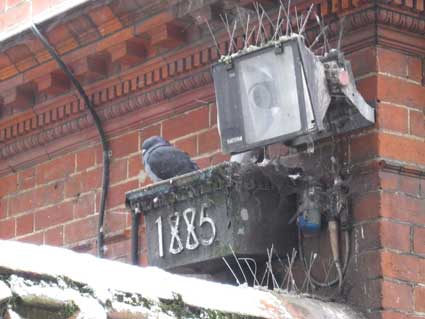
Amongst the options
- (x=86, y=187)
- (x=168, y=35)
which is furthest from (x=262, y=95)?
(x=86, y=187)

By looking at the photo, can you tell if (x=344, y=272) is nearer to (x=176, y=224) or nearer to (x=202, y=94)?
(x=176, y=224)

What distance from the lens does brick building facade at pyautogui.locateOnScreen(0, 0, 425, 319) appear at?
6391 millimetres

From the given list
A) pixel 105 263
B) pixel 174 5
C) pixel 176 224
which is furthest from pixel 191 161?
pixel 105 263

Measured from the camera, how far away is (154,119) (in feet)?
25.3

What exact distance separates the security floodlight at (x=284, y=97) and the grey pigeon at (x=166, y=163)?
0.49 metres

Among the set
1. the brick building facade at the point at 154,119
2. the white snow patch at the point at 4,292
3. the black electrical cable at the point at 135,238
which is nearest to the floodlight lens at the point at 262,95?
the brick building facade at the point at 154,119

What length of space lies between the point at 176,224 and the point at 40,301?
218 cm

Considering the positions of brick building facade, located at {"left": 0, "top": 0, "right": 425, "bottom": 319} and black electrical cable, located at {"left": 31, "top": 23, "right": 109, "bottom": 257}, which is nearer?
brick building facade, located at {"left": 0, "top": 0, "right": 425, "bottom": 319}

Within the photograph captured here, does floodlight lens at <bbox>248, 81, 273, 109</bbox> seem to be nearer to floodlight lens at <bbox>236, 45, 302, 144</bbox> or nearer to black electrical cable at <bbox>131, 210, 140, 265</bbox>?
floodlight lens at <bbox>236, 45, 302, 144</bbox>

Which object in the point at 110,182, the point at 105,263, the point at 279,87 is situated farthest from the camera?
the point at 110,182

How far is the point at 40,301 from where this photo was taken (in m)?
4.62

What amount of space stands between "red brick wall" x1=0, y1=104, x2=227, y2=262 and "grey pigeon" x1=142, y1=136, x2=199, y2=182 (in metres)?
0.36

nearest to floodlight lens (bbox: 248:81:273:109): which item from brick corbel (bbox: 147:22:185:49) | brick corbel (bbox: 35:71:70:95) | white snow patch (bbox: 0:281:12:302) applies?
brick corbel (bbox: 147:22:185:49)

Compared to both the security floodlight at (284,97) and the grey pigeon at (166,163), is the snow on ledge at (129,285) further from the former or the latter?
the grey pigeon at (166,163)
